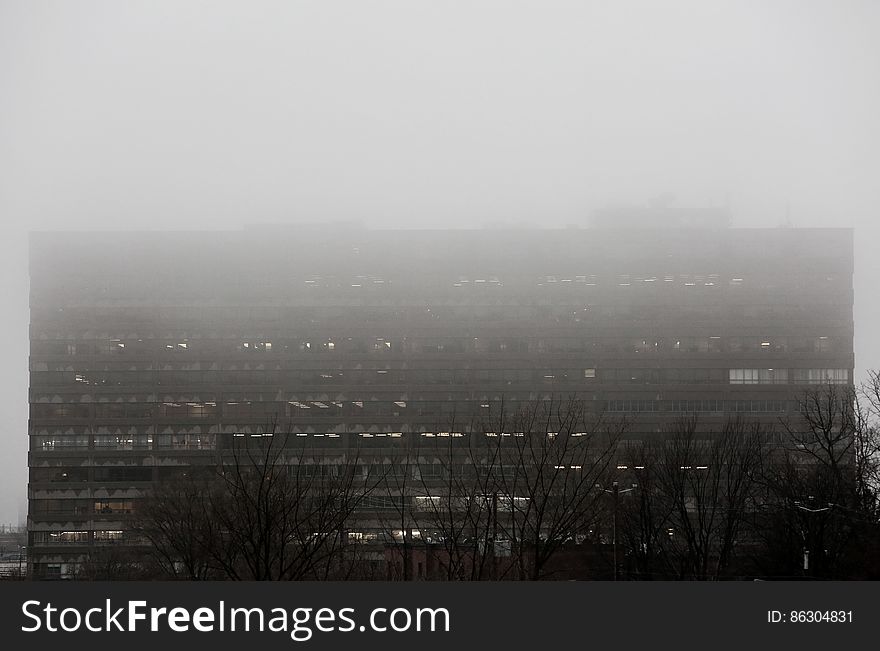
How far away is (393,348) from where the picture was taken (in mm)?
130250

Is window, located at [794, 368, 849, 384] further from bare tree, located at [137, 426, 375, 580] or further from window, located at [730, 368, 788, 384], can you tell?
bare tree, located at [137, 426, 375, 580]

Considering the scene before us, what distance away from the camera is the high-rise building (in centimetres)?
12850

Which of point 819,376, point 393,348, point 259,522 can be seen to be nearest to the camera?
point 259,522

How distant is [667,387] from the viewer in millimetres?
129125

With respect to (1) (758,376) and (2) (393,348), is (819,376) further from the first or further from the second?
(2) (393,348)

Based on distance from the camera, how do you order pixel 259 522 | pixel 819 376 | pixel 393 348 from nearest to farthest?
1. pixel 259 522
2. pixel 819 376
3. pixel 393 348

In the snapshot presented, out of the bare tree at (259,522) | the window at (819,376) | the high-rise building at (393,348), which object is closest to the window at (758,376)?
the high-rise building at (393,348)

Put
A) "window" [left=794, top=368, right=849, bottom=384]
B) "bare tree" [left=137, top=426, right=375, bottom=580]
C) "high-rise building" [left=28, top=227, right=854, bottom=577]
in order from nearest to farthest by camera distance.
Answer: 1. "bare tree" [left=137, top=426, right=375, bottom=580]
2. "high-rise building" [left=28, top=227, right=854, bottom=577]
3. "window" [left=794, top=368, right=849, bottom=384]

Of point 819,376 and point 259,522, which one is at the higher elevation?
point 259,522

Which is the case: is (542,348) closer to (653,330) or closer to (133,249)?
(653,330)

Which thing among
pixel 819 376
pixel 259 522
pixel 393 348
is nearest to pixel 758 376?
pixel 819 376

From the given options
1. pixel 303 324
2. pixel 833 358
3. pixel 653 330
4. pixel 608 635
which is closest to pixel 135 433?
pixel 303 324

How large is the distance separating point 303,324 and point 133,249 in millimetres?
28608

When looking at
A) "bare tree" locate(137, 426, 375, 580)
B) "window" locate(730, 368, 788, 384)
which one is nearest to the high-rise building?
"window" locate(730, 368, 788, 384)
